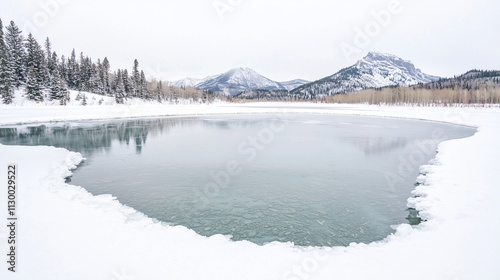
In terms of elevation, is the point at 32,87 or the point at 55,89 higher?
the point at 55,89

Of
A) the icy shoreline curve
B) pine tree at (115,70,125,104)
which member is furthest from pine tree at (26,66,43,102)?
the icy shoreline curve

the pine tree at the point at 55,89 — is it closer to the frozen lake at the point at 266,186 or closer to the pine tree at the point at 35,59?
the pine tree at the point at 35,59

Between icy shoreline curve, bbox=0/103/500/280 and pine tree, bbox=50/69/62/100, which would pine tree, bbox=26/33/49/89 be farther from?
icy shoreline curve, bbox=0/103/500/280

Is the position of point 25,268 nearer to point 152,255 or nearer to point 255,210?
point 152,255

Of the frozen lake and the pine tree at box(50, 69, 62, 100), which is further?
the pine tree at box(50, 69, 62, 100)

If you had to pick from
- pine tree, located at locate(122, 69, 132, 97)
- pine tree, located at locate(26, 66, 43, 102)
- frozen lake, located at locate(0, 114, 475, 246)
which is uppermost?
pine tree, located at locate(122, 69, 132, 97)

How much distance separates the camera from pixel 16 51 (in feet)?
209

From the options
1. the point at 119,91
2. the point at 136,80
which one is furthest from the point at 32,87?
the point at 136,80

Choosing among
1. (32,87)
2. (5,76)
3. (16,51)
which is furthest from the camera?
(16,51)

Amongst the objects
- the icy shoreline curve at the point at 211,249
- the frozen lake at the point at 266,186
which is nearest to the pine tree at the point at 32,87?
the frozen lake at the point at 266,186

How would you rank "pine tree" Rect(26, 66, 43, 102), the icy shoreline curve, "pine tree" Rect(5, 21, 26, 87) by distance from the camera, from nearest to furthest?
the icy shoreline curve, "pine tree" Rect(26, 66, 43, 102), "pine tree" Rect(5, 21, 26, 87)

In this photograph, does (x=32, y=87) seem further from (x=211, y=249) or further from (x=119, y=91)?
(x=211, y=249)

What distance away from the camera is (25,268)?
4.45 metres

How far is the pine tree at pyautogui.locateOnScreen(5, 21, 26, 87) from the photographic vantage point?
199 ft
